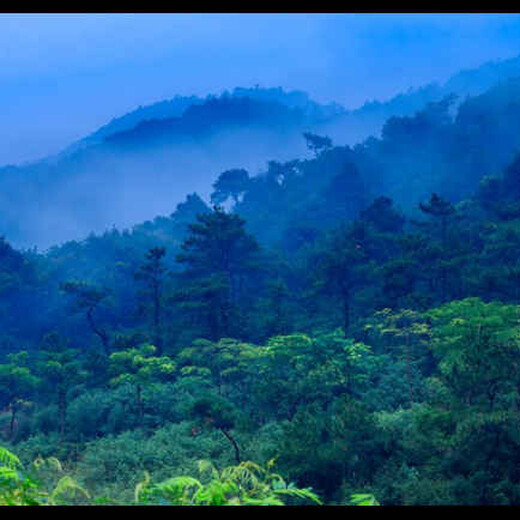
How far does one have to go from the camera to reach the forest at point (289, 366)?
307 inches

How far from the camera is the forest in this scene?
25.6 ft

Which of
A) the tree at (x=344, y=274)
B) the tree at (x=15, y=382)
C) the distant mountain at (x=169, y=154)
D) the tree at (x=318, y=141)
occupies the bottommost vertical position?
the tree at (x=15, y=382)

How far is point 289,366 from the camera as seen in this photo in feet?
45.4

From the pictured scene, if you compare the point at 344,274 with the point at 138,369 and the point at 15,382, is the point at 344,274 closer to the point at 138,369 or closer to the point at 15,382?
the point at 138,369

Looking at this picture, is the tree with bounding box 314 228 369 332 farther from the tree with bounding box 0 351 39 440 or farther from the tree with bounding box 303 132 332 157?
the tree with bounding box 303 132 332 157

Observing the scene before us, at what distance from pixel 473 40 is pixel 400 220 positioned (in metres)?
53.2

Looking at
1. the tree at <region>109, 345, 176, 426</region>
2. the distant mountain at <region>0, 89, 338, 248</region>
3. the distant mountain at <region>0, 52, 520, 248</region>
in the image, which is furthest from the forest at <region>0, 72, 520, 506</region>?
the distant mountain at <region>0, 89, 338, 248</region>

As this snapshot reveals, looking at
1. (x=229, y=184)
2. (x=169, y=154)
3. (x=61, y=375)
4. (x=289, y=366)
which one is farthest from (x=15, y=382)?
(x=169, y=154)

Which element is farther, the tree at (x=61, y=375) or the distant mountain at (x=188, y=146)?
the distant mountain at (x=188, y=146)

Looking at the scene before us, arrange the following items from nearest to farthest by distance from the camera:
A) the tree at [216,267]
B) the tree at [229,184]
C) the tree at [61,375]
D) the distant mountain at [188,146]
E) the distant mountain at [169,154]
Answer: the tree at [61,375] < the tree at [216,267] < the tree at [229,184] < the distant mountain at [188,146] < the distant mountain at [169,154]

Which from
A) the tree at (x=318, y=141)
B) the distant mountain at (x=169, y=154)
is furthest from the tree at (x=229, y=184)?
the distant mountain at (x=169, y=154)

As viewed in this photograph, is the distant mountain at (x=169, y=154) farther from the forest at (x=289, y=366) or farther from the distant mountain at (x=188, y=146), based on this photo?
the forest at (x=289, y=366)

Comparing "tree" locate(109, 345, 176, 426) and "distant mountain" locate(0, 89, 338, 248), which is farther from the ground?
"distant mountain" locate(0, 89, 338, 248)

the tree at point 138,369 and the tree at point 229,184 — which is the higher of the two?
the tree at point 229,184
